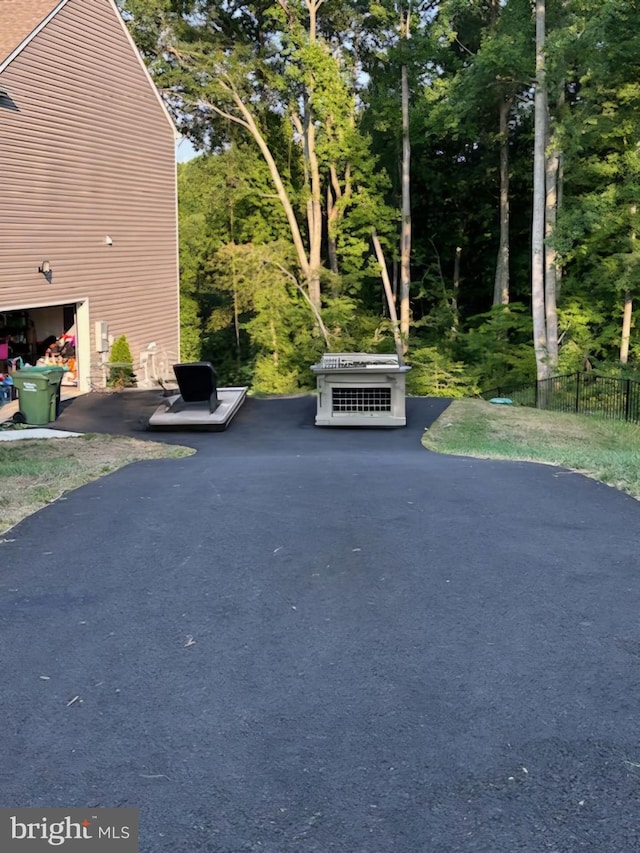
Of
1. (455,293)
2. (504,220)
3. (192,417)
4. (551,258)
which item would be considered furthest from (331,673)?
(455,293)

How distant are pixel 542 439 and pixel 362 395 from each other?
3834 millimetres

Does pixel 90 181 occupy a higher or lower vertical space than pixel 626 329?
higher

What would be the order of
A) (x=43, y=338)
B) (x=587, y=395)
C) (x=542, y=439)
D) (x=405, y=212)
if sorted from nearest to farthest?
(x=542, y=439) < (x=43, y=338) < (x=587, y=395) < (x=405, y=212)

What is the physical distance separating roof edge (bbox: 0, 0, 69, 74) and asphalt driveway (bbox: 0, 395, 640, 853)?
462 inches

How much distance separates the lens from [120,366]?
18.8 metres

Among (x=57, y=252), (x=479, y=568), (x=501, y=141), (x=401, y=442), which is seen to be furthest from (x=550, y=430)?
(x=501, y=141)

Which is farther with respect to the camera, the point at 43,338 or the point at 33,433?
the point at 43,338

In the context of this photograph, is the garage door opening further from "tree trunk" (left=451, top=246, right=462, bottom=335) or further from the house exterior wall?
"tree trunk" (left=451, top=246, right=462, bottom=335)

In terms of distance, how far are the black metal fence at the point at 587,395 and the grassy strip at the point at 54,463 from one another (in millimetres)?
10158

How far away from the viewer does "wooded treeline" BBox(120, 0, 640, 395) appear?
21.3m

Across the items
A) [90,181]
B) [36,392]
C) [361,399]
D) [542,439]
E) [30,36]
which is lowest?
[542,439]

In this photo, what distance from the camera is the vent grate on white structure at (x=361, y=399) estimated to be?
15.4m

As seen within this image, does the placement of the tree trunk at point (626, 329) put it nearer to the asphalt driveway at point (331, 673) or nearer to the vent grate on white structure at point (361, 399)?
the vent grate on white structure at point (361, 399)

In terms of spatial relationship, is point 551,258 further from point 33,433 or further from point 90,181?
point 33,433
